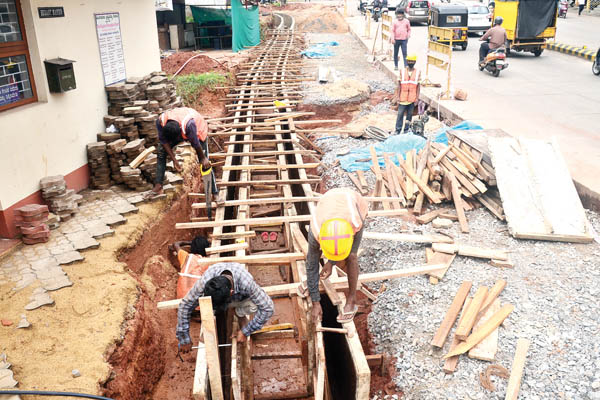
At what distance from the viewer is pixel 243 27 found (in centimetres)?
2044

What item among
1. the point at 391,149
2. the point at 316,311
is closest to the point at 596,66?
the point at 391,149

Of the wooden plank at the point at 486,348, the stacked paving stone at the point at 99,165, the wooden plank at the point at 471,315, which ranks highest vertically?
the stacked paving stone at the point at 99,165

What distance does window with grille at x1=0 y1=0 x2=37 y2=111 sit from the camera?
5.82 m

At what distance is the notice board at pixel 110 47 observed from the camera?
7832mm

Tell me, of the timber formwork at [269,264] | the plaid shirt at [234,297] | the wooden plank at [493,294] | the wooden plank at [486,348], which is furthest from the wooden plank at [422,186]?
the plaid shirt at [234,297]

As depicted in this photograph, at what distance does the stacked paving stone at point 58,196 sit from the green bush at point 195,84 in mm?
5635

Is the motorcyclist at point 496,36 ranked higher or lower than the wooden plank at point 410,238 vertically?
higher

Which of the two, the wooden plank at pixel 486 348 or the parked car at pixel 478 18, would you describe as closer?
the wooden plank at pixel 486 348

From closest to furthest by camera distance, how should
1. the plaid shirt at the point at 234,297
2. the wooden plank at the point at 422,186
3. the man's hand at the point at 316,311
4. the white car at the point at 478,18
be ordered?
1. the plaid shirt at the point at 234,297
2. the man's hand at the point at 316,311
3. the wooden plank at the point at 422,186
4. the white car at the point at 478,18

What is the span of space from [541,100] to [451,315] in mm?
8956

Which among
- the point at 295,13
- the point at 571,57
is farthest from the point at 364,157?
the point at 295,13

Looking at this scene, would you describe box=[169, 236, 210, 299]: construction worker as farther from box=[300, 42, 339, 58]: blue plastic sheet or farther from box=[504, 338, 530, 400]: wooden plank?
box=[300, 42, 339, 58]: blue plastic sheet

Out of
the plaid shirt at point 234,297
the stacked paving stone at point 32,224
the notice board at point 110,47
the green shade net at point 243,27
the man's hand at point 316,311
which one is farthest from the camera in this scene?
the green shade net at point 243,27

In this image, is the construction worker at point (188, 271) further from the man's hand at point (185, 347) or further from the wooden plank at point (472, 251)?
the wooden plank at point (472, 251)
